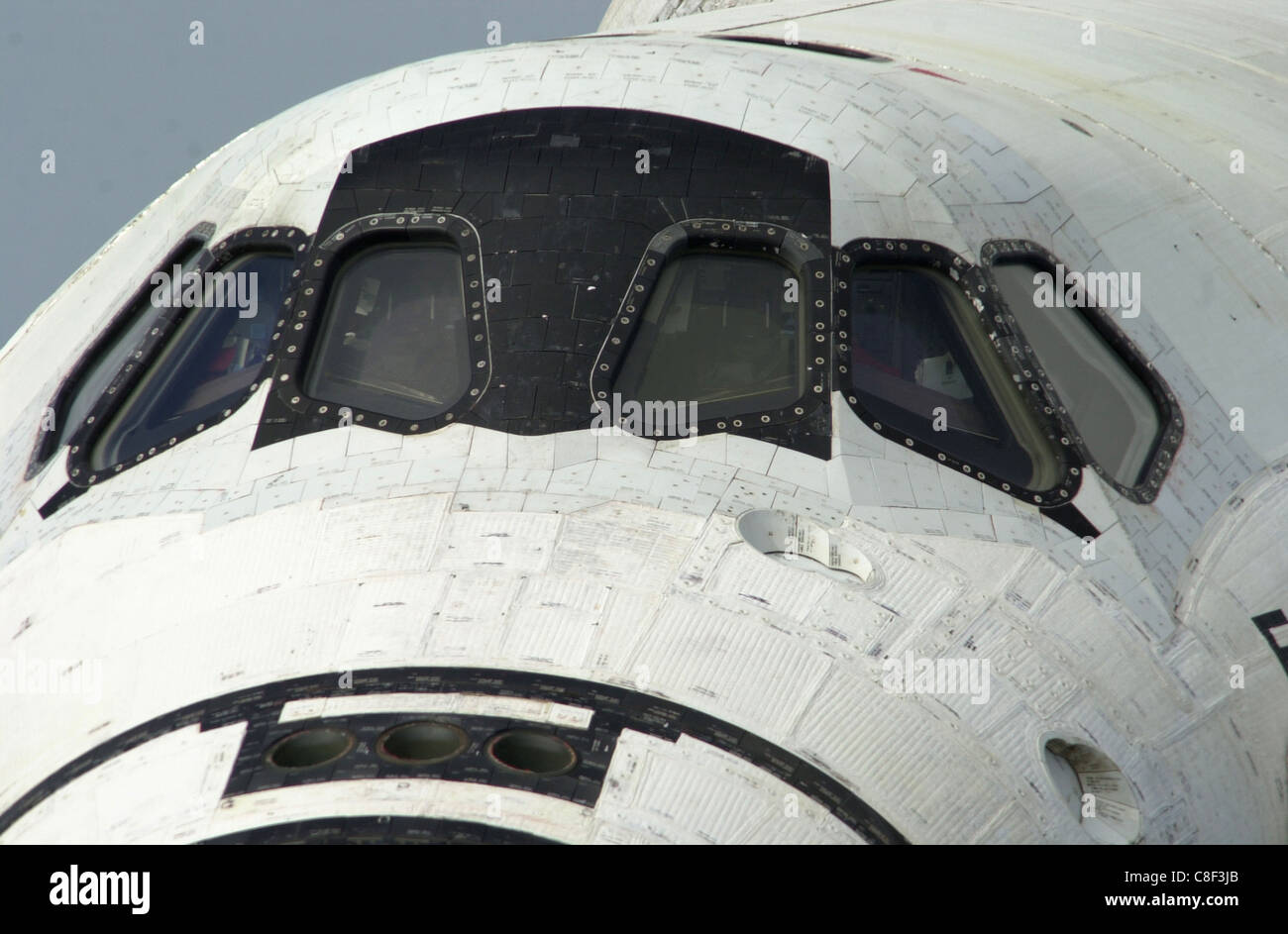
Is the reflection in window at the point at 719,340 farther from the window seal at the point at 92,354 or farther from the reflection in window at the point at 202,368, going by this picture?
the window seal at the point at 92,354

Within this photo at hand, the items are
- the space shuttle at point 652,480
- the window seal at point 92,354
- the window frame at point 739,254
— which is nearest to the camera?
the space shuttle at point 652,480

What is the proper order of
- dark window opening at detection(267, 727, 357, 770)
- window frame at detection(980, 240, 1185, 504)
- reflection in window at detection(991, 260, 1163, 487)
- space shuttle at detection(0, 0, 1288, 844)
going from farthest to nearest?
1. reflection in window at detection(991, 260, 1163, 487)
2. window frame at detection(980, 240, 1185, 504)
3. space shuttle at detection(0, 0, 1288, 844)
4. dark window opening at detection(267, 727, 357, 770)

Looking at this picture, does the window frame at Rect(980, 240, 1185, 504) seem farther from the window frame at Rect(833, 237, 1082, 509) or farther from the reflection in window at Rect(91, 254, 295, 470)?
the reflection in window at Rect(91, 254, 295, 470)

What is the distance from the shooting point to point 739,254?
6.69 meters

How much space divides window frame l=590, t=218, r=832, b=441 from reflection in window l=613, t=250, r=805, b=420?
0.03m

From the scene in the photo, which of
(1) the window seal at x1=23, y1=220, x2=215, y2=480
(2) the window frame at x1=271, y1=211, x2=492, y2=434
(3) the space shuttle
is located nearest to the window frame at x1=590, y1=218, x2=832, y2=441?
(3) the space shuttle

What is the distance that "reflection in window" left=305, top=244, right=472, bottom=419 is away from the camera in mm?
6406

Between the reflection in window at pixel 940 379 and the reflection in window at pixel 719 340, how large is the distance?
277mm

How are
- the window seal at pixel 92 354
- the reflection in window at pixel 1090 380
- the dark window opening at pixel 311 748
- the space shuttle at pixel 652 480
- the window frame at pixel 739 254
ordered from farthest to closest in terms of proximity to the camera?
the window seal at pixel 92 354 → the reflection in window at pixel 1090 380 → the window frame at pixel 739 254 → the space shuttle at pixel 652 480 → the dark window opening at pixel 311 748

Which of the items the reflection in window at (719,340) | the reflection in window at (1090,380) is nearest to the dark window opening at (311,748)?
the reflection in window at (719,340)

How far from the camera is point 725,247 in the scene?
6.68 meters

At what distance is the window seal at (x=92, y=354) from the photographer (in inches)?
276

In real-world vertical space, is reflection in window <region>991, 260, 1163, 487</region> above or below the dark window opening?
above
